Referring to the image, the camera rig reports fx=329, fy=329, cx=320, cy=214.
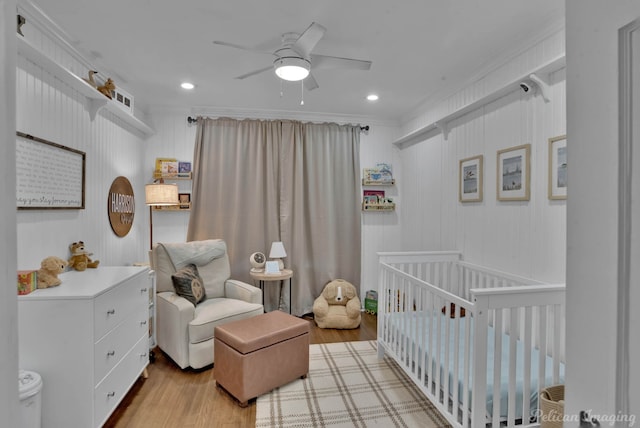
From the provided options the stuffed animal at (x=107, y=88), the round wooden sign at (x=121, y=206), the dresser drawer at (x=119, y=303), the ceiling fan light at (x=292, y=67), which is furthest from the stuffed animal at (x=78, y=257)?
the ceiling fan light at (x=292, y=67)

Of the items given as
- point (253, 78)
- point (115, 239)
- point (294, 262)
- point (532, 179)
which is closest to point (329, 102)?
point (253, 78)

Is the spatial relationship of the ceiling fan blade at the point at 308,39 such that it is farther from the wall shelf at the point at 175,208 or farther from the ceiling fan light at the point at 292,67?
the wall shelf at the point at 175,208

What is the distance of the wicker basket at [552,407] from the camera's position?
4.49 ft

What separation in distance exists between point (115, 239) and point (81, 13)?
1863 mm

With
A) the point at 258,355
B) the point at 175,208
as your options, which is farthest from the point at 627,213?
the point at 175,208

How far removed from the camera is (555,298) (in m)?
1.67

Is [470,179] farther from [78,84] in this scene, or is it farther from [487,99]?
[78,84]

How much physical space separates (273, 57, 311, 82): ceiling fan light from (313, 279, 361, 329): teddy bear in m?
2.35

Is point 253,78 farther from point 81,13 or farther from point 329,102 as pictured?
point 81,13

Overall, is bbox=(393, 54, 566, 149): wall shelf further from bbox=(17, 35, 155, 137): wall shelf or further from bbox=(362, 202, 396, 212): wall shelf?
bbox=(17, 35, 155, 137): wall shelf

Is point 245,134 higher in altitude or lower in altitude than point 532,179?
higher

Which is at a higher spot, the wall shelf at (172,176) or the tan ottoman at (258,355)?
the wall shelf at (172,176)

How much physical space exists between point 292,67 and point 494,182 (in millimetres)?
1795

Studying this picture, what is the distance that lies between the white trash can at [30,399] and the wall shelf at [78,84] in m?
1.67
